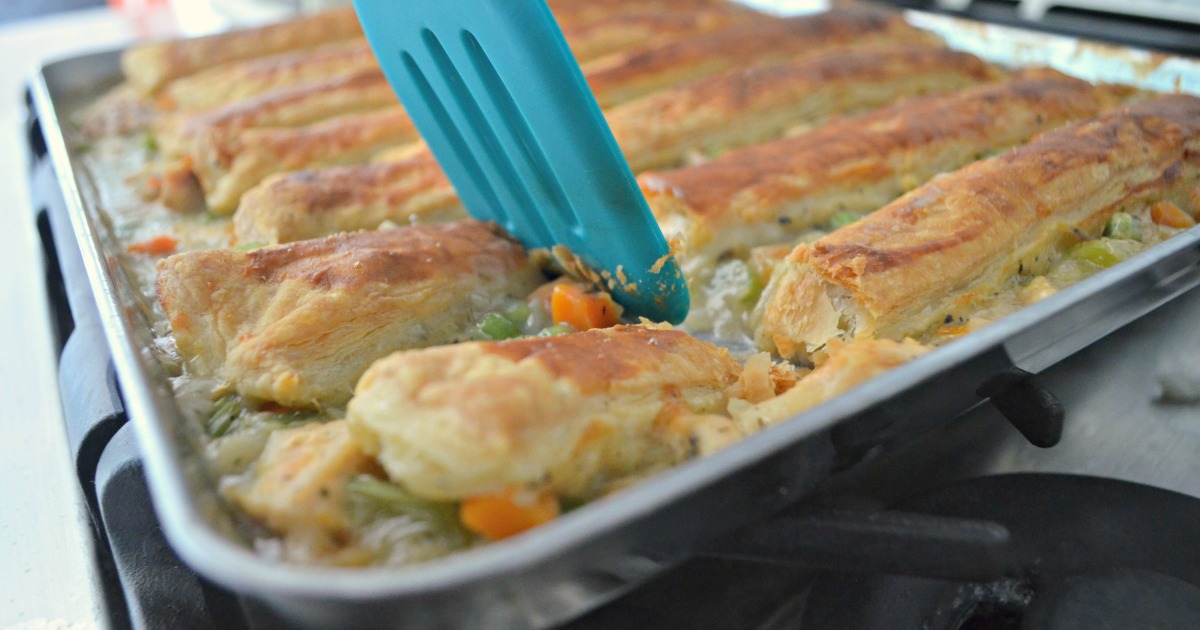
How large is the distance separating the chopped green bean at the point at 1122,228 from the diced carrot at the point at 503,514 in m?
1.68

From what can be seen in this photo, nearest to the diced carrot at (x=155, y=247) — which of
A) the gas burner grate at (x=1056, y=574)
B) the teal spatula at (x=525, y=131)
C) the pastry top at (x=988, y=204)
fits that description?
the teal spatula at (x=525, y=131)

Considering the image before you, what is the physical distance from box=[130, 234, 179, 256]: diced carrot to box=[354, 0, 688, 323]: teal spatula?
0.91m

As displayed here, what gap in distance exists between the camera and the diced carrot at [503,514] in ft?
4.17

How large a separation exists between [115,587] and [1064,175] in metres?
2.33

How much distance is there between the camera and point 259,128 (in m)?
3.17

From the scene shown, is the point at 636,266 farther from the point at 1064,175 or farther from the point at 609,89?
the point at 609,89

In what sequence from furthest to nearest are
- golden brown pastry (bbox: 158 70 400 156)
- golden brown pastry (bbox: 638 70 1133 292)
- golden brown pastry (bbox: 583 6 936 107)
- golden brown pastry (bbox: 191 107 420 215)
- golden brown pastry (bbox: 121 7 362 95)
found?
golden brown pastry (bbox: 121 7 362 95), golden brown pastry (bbox: 583 6 936 107), golden brown pastry (bbox: 158 70 400 156), golden brown pastry (bbox: 191 107 420 215), golden brown pastry (bbox: 638 70 1133 292)

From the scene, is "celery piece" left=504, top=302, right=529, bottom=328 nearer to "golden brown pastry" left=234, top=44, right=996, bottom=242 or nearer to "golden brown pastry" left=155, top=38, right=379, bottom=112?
"golden brown pastry" left=234, top=44, right=996, bottom=242

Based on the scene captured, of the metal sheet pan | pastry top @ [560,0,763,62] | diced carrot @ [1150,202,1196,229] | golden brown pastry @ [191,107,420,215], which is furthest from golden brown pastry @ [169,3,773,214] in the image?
diced carrot @ [1150,202,1196,229]

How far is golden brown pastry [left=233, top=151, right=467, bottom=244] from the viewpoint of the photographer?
2.41m

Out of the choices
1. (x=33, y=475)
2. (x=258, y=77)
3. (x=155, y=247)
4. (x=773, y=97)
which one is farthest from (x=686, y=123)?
(x=33, y=475)

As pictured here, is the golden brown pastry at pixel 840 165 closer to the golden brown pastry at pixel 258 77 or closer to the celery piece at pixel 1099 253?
the celery piece at pixel 1099 253

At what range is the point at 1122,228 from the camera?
85.4 inches

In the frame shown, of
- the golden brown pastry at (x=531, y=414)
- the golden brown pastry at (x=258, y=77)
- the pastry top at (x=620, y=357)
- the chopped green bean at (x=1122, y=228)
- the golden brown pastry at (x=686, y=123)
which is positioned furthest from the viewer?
the golden brown pastry at (x=258, y=77)
